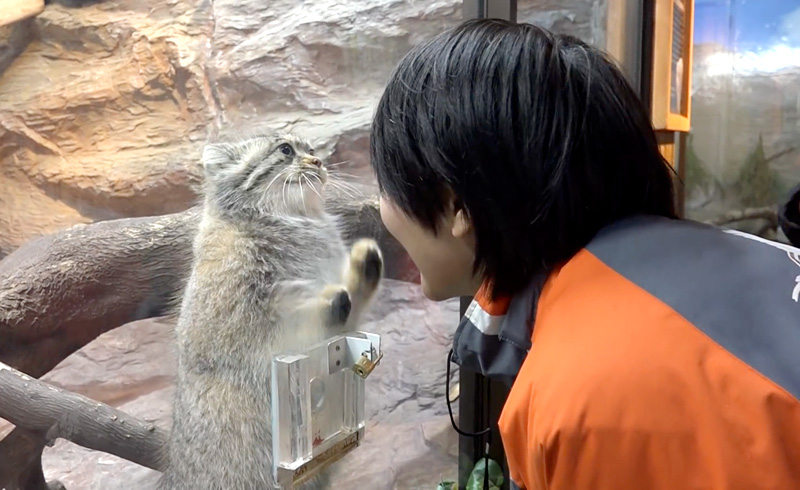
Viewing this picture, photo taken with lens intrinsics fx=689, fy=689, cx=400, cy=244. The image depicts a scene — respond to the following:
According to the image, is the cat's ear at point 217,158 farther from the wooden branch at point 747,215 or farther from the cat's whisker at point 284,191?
the wooden branch at point 747,215

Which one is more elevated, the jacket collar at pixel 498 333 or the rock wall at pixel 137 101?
the rock wall at pixel 137 101

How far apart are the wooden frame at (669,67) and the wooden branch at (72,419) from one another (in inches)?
65.8

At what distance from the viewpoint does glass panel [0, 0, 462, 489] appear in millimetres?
962

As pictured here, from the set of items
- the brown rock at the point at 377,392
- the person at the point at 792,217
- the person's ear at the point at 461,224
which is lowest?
the brown rock at the point at 377,392

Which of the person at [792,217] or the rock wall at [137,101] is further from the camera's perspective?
the person at [792,217]

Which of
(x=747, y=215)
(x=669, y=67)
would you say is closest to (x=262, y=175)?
(x=669, y=67)

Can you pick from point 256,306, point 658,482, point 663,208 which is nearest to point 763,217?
point 663,208

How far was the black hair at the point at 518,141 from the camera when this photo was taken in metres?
0.77

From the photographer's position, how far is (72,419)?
3.13 ft

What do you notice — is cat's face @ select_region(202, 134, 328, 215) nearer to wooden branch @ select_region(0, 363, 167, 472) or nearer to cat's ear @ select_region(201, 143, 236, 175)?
cat's ear @ select_region(201, 143, 236, 175)

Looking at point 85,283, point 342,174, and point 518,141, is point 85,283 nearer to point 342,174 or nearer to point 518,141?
point 342,174

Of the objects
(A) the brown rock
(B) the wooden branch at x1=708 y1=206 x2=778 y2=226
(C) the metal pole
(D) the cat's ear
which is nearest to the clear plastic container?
(A) the brown rock

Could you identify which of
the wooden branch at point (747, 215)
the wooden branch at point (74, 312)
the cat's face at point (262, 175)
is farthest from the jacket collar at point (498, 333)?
the wooden branch at point (747, 215)

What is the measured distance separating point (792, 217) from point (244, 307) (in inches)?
41.6
